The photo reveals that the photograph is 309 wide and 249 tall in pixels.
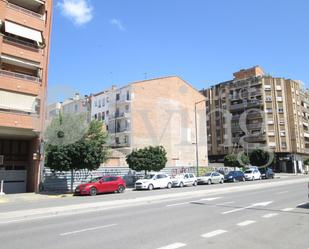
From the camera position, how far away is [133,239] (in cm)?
826

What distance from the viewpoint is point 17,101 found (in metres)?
28.0

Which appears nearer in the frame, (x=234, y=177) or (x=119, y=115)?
(x=234, y=177)

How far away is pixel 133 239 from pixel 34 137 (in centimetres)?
2437

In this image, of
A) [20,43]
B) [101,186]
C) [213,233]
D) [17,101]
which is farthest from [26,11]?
[213,233]

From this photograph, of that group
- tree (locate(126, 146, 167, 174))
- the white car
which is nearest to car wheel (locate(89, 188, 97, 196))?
the white car

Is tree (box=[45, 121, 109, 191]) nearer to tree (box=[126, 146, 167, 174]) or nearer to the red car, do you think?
the red car

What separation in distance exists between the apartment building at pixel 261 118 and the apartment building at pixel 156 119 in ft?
59.6

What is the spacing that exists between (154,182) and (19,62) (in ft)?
54.2

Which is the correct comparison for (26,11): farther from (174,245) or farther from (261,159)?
(261,159)

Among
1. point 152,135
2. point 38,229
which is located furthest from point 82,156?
point 152,135

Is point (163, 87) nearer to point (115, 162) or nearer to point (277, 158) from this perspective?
point (115, 162)

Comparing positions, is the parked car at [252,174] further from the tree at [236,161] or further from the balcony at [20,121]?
the balcony at [20,121]

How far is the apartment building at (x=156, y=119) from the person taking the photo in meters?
61.3

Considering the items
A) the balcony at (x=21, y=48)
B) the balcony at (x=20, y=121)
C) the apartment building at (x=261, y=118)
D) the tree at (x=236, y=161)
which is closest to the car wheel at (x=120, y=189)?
the balcony at (x=20, y=121)
